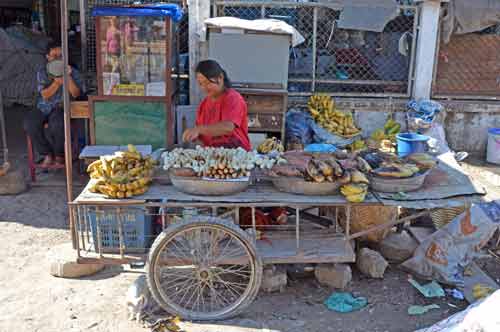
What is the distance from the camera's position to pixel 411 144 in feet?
23.1

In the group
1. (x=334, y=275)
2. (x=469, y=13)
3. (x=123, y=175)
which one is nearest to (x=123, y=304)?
(x=123, y=175)

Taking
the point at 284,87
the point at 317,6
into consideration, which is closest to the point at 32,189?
the point at 284,87

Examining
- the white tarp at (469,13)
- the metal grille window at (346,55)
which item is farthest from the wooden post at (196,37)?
the white tarp at (469,13)

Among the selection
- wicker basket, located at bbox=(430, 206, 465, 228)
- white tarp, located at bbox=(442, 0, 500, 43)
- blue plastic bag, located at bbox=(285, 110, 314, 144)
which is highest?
white tarp, located at bbox=(442, 0, 500, 43)

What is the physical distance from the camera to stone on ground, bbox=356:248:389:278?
440 cm

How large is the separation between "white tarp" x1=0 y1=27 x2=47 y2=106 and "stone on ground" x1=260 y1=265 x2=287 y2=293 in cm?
740

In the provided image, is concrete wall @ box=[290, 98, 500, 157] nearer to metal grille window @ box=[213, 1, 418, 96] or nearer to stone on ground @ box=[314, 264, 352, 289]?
metal grille window @ box=[213, 1, 418, 96]

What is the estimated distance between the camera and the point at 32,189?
6516mm

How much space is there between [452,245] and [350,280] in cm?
93

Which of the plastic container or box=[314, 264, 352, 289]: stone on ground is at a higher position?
the plastic container

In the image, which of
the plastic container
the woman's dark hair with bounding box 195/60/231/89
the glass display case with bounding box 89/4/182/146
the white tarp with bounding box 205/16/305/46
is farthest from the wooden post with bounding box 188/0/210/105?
the plastic container

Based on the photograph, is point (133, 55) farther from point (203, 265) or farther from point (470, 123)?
point (470, 123)

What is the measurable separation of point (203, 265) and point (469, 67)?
6.39 m

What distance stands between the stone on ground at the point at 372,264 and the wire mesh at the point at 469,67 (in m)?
4.66
